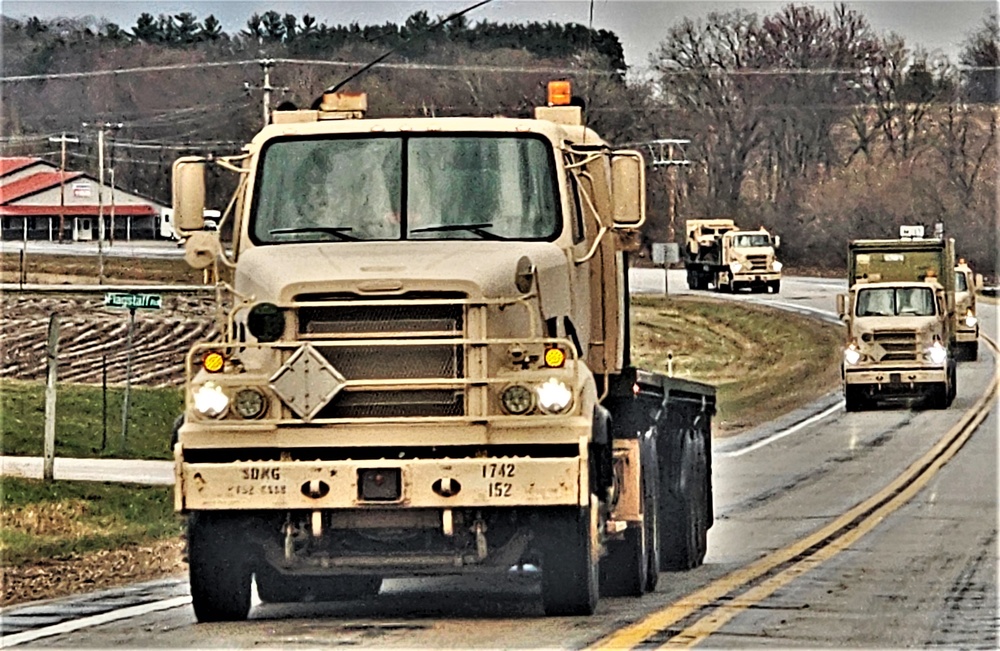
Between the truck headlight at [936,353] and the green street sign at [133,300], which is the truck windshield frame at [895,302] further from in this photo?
the green street sign at [133,300]

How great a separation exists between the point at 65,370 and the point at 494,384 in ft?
127

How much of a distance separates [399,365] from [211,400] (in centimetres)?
110

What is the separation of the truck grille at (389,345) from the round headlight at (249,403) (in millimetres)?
430

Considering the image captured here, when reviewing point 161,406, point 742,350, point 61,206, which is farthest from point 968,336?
point 61,206

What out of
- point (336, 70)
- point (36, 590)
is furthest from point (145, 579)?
point (336, 70)

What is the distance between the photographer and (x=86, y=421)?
113 feet

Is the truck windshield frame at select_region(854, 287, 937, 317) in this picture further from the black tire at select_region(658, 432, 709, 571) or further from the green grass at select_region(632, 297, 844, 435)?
the black tire at select_region(658, 432, 709, 571)

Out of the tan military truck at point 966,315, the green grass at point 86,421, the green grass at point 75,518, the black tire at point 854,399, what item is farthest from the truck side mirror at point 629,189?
the tan military truck at point 966,315

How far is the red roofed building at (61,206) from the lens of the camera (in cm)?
7812

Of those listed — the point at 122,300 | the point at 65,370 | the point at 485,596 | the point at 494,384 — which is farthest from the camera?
the point at 65,370

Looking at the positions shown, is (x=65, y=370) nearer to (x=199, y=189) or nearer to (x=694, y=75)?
(x=694, y=75)

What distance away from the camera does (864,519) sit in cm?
2383

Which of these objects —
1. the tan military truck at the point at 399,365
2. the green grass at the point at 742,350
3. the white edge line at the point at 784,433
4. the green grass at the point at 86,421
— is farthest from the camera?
the green grass at the point at 742,350

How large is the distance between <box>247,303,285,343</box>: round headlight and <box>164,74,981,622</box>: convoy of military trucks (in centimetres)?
1
